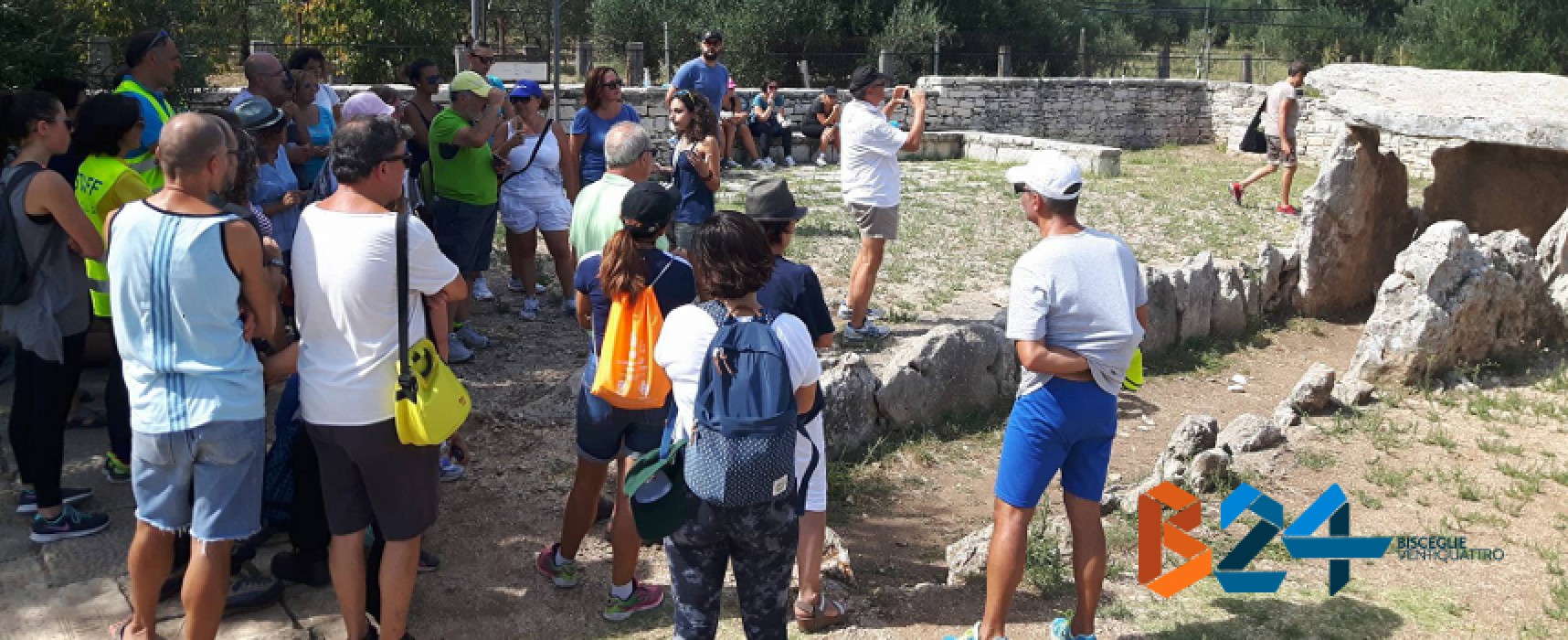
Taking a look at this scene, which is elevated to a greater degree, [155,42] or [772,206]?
[155,42]

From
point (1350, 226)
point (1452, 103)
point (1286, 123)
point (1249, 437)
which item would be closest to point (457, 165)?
point (1249, 437)

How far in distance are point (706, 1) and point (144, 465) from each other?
18525mm

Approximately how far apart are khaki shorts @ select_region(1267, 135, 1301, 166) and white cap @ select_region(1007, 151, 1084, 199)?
963 centimetres

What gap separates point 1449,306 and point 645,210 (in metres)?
5.73

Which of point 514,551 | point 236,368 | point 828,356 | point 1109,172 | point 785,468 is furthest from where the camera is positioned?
point 1109,172

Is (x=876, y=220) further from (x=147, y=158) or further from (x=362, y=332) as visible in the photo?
(x=362, y=332)

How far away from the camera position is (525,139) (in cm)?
741

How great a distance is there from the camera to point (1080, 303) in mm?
3758

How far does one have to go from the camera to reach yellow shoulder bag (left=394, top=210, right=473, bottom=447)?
3.43m

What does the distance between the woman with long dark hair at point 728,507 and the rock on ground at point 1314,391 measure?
177 inches

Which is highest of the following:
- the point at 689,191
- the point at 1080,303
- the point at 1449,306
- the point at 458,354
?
the point at 689,191

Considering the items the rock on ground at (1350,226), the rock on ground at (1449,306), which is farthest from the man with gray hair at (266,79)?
the rock on ground at (1350,226)

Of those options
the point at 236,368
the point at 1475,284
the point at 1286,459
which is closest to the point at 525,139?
the point at 236,368

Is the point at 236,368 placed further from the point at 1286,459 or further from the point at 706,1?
the point at 706,1
